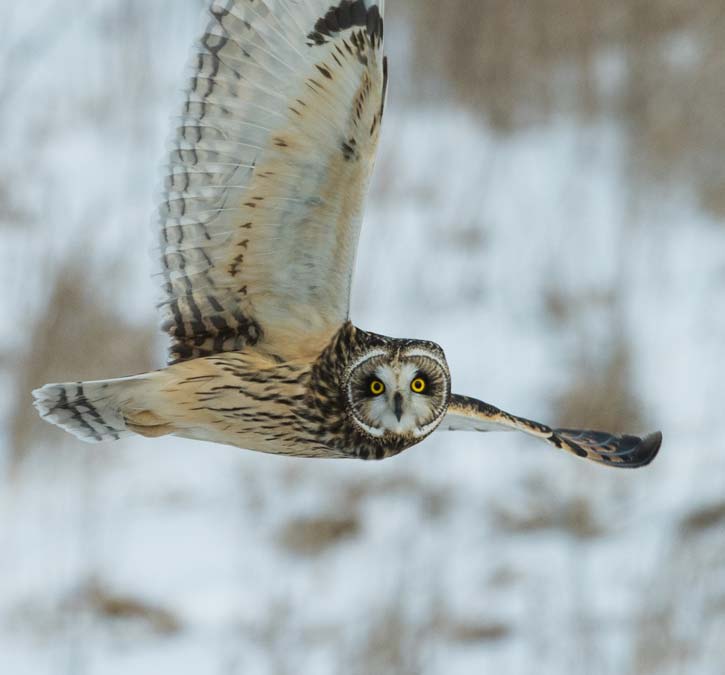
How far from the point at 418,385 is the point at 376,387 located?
94 mm

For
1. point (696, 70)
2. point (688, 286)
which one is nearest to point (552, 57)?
point (696, 70)

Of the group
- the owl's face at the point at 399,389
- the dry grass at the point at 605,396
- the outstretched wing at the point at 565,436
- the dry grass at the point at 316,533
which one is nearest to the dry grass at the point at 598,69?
the dry grass at the point at 605,396

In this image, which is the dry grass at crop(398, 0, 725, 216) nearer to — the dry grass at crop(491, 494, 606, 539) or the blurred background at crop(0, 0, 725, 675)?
the blurred background at crop(0, 0, 725, 675)

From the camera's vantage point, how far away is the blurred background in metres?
5.75

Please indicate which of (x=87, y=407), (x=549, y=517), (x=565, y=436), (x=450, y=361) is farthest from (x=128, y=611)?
(x=87, y=407)

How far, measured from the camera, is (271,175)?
271cm

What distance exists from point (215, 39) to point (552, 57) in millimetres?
6679

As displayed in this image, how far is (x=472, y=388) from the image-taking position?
7113 mm

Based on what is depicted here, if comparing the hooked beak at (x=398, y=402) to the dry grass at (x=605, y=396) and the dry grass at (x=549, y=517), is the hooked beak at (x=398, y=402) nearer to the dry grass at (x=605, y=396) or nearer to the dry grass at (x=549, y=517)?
the dry grass at (x=549, y=517)

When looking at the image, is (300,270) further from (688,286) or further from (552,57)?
(552,57)

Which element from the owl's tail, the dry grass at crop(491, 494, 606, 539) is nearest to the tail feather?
the owl's tail

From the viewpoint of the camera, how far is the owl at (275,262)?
99.9 inches

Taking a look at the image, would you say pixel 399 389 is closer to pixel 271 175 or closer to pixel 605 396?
pixel 271 175

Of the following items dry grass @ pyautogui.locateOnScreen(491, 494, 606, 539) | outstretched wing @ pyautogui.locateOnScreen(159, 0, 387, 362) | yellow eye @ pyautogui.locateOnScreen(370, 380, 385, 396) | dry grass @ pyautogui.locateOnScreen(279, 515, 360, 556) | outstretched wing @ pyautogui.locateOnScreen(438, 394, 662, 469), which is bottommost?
dry grass @ pyautogui.locateOnScreen(279, 515, 360, 556)
